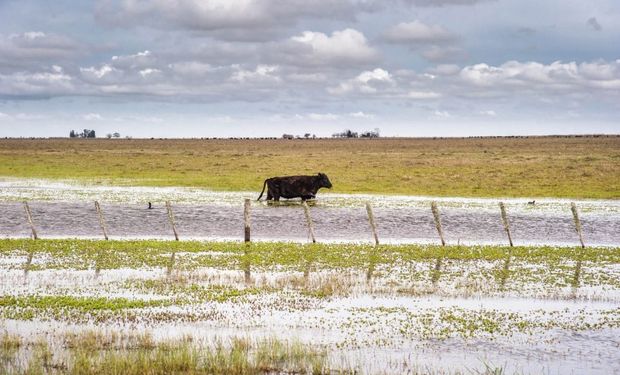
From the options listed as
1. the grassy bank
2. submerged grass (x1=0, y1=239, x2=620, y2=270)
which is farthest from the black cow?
submerged grass (x1=0, y1=239, x2=620, y2=270)

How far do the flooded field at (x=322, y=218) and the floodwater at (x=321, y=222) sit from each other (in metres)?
0.05

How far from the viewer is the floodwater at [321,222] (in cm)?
3131

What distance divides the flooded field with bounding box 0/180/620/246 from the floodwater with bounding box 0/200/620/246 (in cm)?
5

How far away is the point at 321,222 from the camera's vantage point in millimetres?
35906

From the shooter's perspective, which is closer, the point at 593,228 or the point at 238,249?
the point at 238,249

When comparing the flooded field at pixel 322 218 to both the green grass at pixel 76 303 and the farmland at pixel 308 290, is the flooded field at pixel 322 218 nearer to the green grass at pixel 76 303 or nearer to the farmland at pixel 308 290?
the farmland at pixel 308 290

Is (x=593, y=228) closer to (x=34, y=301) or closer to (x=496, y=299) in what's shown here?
(x=496, y=299)

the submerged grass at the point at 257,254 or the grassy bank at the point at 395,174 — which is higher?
the grassy bank at the point at 395,174

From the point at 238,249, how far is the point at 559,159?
6406 cm

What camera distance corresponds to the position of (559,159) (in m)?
82.1

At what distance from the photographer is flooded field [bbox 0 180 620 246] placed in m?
31.6

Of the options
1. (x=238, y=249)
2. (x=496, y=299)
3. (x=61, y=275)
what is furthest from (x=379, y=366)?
(x=238, y=249)

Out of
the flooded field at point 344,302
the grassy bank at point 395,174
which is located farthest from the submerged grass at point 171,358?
the grassy bank at point 395,174

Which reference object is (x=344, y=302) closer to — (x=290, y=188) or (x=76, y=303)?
(x=76, y=303)
